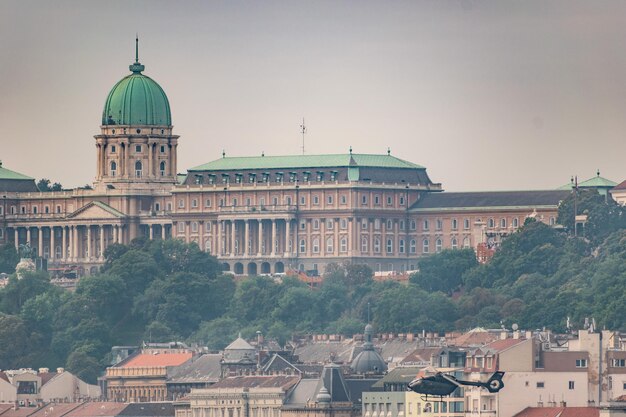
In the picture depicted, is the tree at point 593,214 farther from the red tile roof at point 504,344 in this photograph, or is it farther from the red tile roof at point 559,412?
the red tile roof at point 559,412

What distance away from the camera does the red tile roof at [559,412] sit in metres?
92.3

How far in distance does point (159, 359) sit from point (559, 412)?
6182 cm

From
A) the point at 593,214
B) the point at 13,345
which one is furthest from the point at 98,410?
the point at 593,214

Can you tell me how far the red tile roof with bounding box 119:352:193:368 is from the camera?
153 m

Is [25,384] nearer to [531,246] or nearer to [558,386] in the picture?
[531,246]

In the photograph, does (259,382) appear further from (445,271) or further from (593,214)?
(593,214)

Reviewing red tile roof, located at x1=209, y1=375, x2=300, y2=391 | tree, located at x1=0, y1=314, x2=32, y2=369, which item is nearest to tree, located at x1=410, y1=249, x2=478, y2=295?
tree, located at x1=0, y1=314, x2=32, y2=369

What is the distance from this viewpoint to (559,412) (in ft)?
307

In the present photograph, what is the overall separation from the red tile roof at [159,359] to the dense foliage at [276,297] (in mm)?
6348

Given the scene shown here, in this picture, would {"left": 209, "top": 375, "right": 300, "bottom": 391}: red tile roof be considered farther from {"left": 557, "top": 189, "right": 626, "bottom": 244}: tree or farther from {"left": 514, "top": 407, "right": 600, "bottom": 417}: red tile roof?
{"left": 557, "top": 189, "right": 626, "bottom": 244}: tree

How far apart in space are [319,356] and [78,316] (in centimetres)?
3162

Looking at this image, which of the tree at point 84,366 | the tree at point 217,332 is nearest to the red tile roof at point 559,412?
the tree at point 84,366

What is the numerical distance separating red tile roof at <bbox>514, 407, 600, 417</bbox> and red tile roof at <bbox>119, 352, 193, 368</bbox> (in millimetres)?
55708

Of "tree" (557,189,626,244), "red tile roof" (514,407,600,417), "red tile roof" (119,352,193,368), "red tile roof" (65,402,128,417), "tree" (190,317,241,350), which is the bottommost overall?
"red tile roof" (65,402,128,417)
